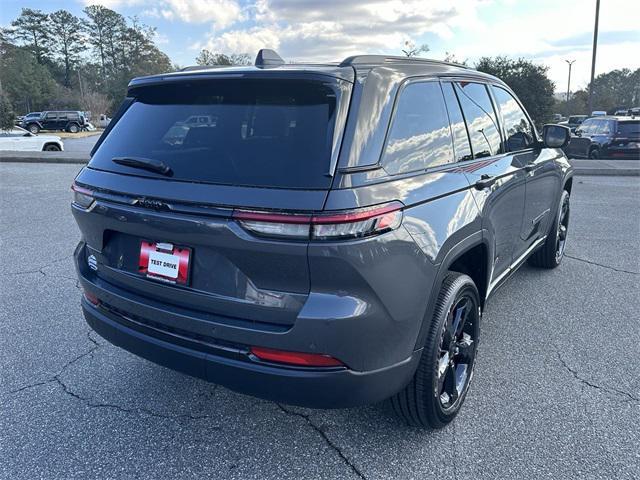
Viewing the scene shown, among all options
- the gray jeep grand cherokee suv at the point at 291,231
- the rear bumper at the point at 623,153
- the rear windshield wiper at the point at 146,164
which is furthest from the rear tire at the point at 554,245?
the rear bumper at the point at 623,153

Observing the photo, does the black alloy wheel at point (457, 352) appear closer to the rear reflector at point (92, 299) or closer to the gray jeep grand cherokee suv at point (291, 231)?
the gray jeep grand cherokee suv at point (291, 231)

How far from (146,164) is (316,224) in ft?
3.13

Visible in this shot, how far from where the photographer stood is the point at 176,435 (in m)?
2.60

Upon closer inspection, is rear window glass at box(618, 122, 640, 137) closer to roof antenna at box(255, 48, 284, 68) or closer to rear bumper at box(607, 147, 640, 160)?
rear bumper at box(607, 147, 640, 160)

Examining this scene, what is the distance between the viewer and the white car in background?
61.8 ft

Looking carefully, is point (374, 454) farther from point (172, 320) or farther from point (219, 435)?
point (172, 320)

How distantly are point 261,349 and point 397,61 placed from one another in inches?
59.8

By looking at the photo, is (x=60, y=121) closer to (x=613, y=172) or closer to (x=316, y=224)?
(x=613, y=172)

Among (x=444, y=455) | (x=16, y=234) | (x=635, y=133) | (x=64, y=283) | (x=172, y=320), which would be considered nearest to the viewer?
Answer: (x=172, y=320)

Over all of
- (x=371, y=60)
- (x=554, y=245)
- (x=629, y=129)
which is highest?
(x=371, y=60)

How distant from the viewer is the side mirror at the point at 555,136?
4.20m

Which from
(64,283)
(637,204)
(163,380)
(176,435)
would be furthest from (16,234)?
(637,204)

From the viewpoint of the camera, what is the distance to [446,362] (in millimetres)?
2666

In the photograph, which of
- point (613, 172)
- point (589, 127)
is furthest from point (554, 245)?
point (589, 127)
